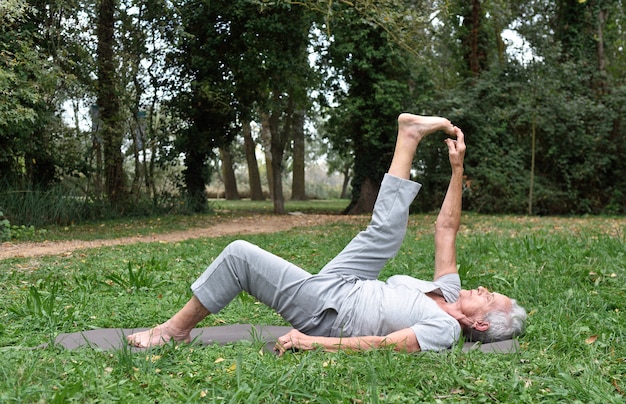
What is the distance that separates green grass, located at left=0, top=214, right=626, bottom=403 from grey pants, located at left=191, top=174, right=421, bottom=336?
0.95 ft

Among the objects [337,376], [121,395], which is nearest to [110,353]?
[121,395]

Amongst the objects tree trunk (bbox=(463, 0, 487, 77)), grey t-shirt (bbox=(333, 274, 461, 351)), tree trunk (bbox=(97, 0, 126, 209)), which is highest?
tree trunk (bbox=(463, 0, 487, 77))

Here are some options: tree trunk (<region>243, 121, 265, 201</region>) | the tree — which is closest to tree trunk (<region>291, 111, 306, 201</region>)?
tree trunk (<region>243, 121, 265, 201</region>)

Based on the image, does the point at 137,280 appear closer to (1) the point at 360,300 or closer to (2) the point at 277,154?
(1) the point at 360,300

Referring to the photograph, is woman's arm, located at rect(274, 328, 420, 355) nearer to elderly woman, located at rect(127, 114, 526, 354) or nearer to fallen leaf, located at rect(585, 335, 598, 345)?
elderly woman, located at rect(127, 114, 526, 354)

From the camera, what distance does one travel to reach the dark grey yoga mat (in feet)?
10.5

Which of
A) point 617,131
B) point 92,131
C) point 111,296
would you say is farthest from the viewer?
point 617,131

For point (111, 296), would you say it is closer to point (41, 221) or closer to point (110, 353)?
point (110, 353)

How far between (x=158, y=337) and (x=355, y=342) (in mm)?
1069

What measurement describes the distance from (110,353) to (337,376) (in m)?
1.19

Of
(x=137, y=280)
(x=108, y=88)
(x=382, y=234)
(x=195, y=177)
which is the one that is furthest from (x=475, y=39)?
(x=382, y=234)

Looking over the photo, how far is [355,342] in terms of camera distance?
299cm

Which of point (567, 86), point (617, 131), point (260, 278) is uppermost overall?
point (567, 86)

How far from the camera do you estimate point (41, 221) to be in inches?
464
